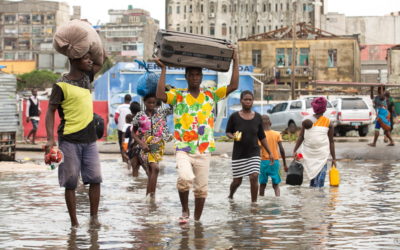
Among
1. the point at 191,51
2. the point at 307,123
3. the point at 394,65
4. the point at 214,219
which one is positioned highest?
the point at 394,65

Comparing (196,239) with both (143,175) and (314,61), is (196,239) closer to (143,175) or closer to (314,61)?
(143,175)

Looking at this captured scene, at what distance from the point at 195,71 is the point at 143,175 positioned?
7.47 metres

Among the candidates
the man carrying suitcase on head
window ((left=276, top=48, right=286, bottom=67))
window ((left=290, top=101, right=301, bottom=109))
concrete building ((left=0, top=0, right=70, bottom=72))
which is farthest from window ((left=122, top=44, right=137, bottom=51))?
the man carrying suitcase on head

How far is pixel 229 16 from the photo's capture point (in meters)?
139

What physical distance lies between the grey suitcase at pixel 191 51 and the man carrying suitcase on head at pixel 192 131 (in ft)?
0.40

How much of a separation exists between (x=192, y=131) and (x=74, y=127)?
1279mm

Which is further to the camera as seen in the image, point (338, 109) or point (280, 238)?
point (338, 109)

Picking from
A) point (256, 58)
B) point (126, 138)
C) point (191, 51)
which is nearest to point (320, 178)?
point (191, 51)

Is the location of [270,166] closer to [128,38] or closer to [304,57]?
[304,57]

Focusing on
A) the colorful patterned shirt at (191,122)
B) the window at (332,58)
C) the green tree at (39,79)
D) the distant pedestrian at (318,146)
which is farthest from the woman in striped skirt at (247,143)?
the green tree at (39,79)

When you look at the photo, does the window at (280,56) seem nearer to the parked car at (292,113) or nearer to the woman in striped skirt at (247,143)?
the parked car at (292,113)

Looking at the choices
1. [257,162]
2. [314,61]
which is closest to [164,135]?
[257,162]

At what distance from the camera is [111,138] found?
30281 mm

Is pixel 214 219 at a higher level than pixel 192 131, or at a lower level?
lower
